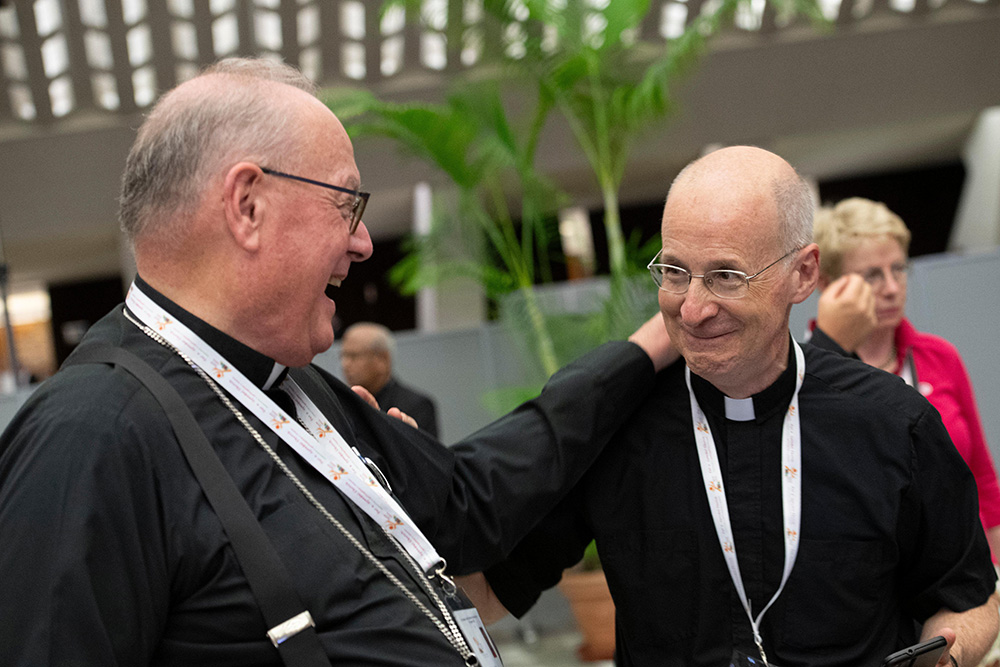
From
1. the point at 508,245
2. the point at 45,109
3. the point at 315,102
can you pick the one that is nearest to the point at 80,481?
the point at 315,102

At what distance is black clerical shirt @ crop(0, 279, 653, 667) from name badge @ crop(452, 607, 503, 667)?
2.1 inches

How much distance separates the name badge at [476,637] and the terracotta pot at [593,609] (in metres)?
4.42

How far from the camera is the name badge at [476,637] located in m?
1.37

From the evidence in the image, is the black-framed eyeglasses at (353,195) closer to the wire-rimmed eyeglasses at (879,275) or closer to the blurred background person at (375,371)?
the wire-rimmed eyeglasses at (879,275)

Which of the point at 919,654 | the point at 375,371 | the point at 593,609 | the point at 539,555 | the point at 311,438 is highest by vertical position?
the point at 311,438

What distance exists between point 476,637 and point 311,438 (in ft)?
1.25

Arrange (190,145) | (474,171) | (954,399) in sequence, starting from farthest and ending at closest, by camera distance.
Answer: (474,171) < (954,399) < (190,145)

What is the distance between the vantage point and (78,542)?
3.47 feet

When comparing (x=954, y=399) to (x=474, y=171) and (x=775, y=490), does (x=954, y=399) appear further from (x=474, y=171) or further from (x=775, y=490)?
(x=474, y=171)

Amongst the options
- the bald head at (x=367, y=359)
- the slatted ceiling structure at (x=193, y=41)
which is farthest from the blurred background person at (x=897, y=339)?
the slatted ceiling structure at (x=193, y=41)

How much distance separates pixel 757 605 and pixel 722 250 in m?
0.61

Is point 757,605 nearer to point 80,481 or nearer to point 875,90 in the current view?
point 80,481

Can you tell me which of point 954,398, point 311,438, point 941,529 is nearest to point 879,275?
point 954,398

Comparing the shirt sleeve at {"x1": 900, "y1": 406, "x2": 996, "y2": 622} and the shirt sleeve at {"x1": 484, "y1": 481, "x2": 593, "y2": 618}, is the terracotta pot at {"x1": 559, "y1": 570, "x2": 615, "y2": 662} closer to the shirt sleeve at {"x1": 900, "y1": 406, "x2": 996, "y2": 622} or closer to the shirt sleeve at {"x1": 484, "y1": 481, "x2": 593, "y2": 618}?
the shirt sleeve at {"x1": 484, "y1": 481, "x2": 593, "y2": 618}
